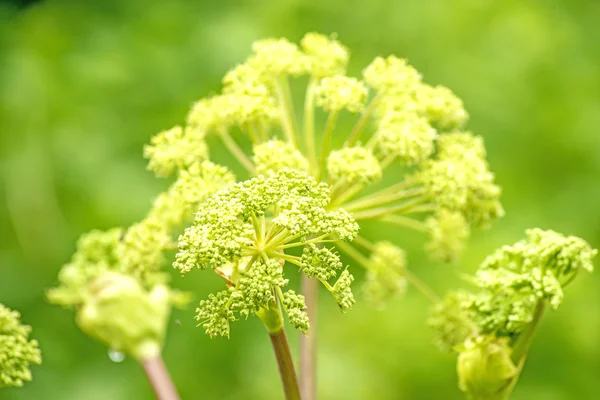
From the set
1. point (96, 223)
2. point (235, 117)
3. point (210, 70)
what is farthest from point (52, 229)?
point (235, 117)

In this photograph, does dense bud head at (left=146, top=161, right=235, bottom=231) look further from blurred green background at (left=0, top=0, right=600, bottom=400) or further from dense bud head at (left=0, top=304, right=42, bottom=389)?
blurred green background at (left=0, top=0, right=600, bottom=400)

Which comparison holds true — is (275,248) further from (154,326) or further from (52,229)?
(52,229)

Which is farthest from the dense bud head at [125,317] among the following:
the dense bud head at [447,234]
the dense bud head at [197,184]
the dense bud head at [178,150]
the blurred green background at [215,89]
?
the blurred green background at [215,89]

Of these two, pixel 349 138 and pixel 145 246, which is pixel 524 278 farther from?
pixel 145 246

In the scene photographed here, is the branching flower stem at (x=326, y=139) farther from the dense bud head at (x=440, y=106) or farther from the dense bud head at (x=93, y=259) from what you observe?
the dense bud head at (x=93, y=259)

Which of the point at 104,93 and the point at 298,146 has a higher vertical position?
the point at 104,93

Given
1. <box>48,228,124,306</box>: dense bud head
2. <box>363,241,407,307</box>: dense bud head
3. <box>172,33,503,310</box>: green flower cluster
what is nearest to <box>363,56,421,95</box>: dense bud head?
<box>172,33,503,310</box>: green flower cluster
